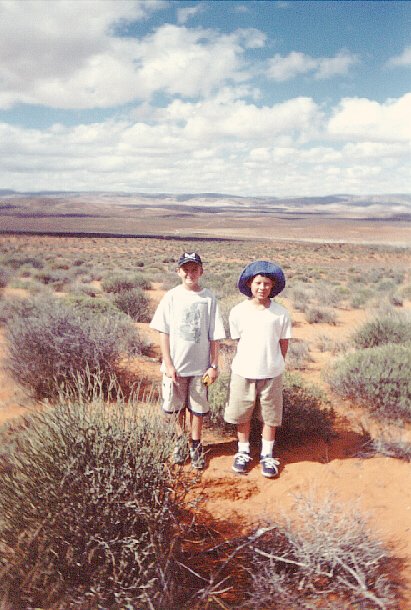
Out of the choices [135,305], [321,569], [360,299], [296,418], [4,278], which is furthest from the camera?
[4,278]

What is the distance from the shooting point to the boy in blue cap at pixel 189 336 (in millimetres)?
3109

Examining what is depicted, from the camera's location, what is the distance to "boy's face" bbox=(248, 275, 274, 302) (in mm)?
3096

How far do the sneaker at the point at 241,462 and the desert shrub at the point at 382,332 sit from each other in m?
3.97

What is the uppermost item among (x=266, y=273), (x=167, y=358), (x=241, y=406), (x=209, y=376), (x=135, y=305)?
(x=266, y=273)

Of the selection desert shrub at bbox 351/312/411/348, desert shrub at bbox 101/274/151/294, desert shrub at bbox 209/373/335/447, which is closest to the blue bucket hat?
desert shrub at bbox 209/373/335/447

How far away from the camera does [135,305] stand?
9.79m

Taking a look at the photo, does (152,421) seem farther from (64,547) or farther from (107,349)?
(107,349)

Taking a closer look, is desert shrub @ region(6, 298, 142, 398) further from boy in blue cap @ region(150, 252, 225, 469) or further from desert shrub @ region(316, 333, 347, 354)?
desert shrub @ region(316, 333, 347, 354)

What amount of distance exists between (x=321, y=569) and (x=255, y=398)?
1267 mm

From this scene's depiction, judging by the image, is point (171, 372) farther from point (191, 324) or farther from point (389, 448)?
point (389, 448)

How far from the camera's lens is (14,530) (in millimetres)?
1894

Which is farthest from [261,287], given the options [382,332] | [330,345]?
[330,345]

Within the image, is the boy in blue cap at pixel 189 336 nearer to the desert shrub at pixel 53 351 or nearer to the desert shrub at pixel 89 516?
the desert shrub at pixel 89 516

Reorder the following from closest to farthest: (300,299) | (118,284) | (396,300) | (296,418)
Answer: (296,418) → (300,299) → (396,300) → (118,284)
